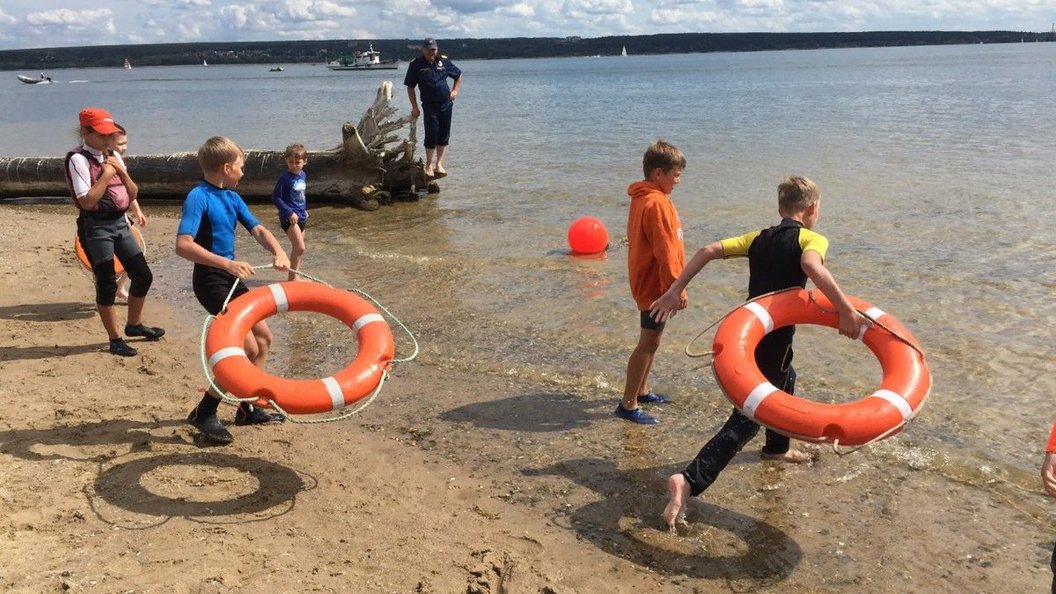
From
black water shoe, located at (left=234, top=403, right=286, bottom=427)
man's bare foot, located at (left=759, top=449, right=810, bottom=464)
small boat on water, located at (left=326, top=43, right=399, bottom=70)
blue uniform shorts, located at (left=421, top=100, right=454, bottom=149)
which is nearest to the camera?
man's bare foot, located at (left=759, top=449, right=810, bottom=464)

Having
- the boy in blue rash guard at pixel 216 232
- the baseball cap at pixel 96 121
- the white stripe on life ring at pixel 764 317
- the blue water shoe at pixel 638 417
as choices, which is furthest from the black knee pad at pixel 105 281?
the white stripe on life ring at pixel 764 317

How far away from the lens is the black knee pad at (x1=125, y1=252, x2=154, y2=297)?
565 centimetres

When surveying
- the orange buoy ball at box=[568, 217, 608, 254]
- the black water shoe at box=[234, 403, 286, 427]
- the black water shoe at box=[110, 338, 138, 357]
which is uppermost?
the orange buoy ball at box=[568, 217, 608, 254]

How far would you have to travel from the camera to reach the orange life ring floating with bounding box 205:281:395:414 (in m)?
3.61

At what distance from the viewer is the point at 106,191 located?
18.0 feet

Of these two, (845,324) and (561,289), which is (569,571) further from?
(561,289)

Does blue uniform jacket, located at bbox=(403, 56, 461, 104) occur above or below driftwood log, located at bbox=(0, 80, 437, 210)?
above

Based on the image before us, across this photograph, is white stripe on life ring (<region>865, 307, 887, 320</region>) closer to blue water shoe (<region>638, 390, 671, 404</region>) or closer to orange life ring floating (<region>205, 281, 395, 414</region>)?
blue water shoe (<region>638, 390, 671, 404</region>)

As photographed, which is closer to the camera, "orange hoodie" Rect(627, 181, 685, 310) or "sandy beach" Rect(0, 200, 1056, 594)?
"sandy beach" Rect(0, 200, 1056, 594)

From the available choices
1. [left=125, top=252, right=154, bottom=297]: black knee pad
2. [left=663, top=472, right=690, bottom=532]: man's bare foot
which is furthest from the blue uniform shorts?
[left=663, top=472, right=690, bottom=532]: man's bare foot

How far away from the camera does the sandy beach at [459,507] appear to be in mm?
3215

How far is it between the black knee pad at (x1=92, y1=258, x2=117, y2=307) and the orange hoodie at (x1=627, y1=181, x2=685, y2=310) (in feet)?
11.7

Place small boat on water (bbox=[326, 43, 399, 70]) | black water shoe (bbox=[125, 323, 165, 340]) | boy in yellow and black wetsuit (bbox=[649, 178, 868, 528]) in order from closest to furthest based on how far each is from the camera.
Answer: boy in yellow and black wetsuit (bbox=[649, 178, 868, 528]), black water shoe (bbox=[125, 323, 165, 340]), small boat on water (bbox=[326, 43, 399, 70])

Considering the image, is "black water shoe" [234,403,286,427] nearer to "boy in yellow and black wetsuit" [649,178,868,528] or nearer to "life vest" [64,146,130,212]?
"life vest" [64,146,130,212]
